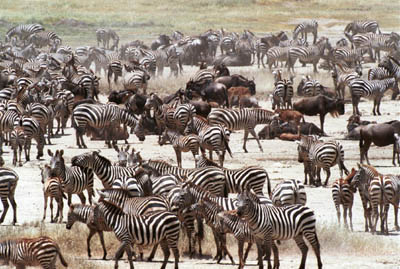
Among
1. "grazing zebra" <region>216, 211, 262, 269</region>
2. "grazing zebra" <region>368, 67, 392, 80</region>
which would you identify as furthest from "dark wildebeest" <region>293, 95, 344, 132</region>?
"grazing zebra" <region>216, 211, 262, 269</region>

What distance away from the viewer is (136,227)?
1369 cm

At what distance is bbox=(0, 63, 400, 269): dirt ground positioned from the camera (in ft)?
49.4

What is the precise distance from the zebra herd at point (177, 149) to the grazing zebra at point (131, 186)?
0.02m

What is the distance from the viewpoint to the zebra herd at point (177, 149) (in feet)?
45.4

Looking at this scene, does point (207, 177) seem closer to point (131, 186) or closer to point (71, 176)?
point (131, 186)

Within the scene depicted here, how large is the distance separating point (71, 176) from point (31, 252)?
432 centimetres

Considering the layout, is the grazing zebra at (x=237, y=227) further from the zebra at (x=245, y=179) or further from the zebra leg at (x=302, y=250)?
the zebra at (x=245, y=179)

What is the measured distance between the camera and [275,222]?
13773 mm

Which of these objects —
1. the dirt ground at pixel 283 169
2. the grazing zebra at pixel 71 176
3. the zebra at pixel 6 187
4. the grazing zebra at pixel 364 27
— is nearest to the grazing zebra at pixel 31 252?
the dirt ground at pixel 283 169

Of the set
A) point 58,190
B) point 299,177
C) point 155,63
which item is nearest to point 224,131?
point 299,177

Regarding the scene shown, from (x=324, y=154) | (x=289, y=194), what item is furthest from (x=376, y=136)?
(x=289, y=194)

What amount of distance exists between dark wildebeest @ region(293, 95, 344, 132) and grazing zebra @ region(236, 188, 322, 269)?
1413 cm

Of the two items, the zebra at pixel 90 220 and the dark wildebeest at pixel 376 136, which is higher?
the zebra at pixel 90 220

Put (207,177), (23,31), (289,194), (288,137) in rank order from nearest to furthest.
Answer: (289,194)
(207,177)
(288,137)
(23,31)
